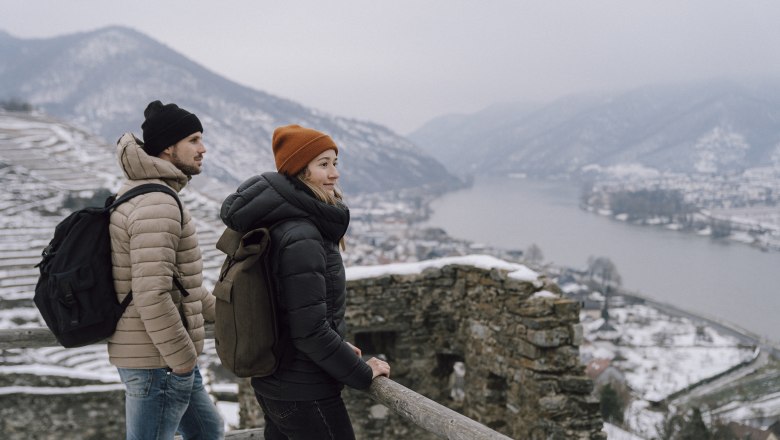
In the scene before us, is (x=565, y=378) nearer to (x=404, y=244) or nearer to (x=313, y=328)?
(x=313, y=328)

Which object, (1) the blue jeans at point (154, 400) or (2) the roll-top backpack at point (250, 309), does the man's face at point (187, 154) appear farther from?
(1) the blue jeans at point (154, 400)

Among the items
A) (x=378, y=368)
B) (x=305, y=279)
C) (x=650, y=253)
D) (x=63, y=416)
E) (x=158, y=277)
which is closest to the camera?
(x=305, y=279)

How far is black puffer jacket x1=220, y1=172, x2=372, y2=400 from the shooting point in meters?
1.72

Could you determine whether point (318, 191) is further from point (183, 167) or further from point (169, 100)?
point (169, 100)

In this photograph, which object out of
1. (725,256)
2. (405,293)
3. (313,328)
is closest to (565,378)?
(405,293)

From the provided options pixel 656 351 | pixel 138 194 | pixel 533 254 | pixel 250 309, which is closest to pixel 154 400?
pixel 250 309

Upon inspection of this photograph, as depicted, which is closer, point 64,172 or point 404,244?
point 64,172

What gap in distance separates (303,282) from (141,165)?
77 cm

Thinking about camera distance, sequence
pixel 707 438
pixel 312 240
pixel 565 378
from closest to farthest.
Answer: pixel 312 240 → pixel 565 378 → pixel 707 438

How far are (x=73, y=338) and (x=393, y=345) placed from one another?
4.08 metres

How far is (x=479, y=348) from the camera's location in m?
5.23

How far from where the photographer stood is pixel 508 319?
15.8 ft

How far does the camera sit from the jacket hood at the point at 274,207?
5.77 ft

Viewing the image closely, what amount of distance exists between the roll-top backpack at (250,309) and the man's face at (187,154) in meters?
0.53
